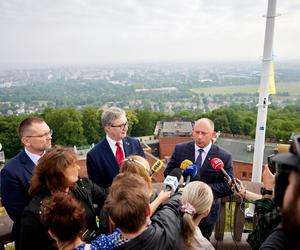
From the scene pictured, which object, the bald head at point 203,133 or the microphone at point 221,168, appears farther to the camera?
the bald head at point 203,133

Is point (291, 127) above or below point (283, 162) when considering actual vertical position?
below

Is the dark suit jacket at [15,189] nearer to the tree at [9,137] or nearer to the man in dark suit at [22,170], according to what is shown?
the man in dark suit at [22,170]

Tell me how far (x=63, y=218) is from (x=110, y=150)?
5.85 ft

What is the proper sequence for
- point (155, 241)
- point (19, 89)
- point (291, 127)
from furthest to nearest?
1. point (19, 89)
2. point (291, 127)
3. point (155, 241)

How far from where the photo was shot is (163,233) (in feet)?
6.83

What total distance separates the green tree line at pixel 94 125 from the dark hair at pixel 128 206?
3867 centimetres

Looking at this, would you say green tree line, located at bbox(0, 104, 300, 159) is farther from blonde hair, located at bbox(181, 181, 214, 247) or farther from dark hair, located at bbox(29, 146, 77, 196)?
blonde hair, located at bbox(181, 181, 214, 247)

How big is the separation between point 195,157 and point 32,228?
210 centimetres

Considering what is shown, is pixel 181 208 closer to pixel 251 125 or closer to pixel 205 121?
pixel 205 121

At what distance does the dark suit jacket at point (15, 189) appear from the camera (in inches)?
104

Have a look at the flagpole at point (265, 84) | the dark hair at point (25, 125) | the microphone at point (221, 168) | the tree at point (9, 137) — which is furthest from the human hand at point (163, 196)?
the tree at point (9, 137)

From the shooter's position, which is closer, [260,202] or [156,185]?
[260,202]

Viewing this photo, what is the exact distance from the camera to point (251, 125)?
45.1 metres

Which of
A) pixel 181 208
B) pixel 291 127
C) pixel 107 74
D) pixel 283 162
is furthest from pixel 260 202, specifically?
pixel 107 74
